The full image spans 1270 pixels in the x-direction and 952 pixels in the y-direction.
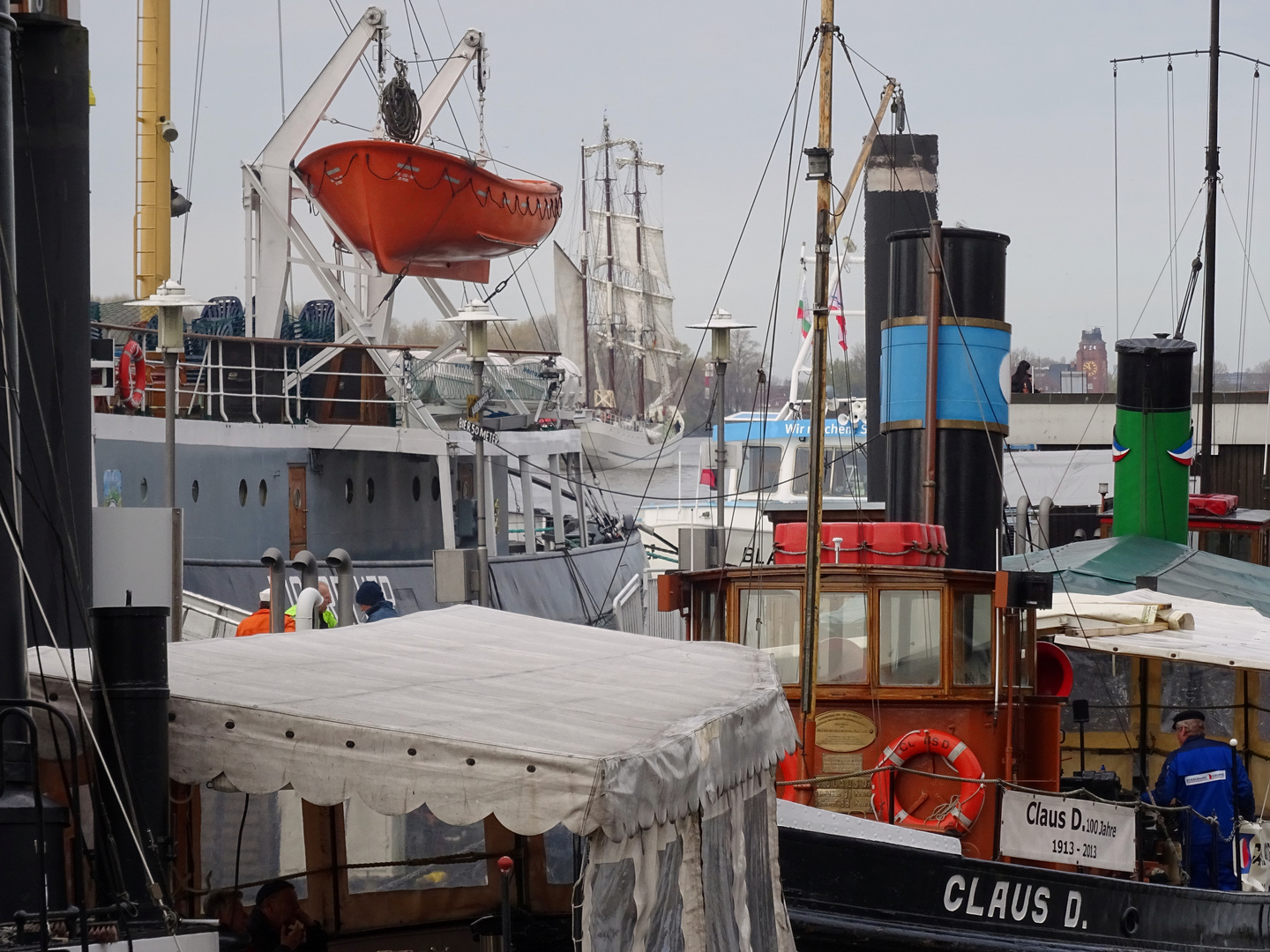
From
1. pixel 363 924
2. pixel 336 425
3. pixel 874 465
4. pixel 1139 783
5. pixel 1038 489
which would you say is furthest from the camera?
pixel 1038 489

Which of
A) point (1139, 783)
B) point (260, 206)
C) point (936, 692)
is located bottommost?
point (1139, 783)

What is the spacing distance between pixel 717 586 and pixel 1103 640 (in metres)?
2.79

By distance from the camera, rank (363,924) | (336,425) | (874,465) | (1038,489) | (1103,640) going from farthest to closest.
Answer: (1038,489) → (336,425) → (874,465) → (1103,640) → (363,924)

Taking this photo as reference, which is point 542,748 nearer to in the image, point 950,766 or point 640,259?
point 950,766

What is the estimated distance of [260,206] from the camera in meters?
22.4

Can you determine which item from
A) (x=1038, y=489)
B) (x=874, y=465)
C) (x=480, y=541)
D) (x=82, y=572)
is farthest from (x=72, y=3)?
(x=1038, y=489)

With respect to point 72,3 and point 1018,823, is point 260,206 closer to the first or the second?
point 72,3

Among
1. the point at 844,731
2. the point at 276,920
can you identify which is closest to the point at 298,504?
the point at 844,731

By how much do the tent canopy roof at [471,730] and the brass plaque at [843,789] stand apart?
2.54 metres

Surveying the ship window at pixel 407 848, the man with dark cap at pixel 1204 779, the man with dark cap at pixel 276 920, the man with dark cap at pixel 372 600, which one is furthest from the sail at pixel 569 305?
the man with dark cap at pixel 276 920

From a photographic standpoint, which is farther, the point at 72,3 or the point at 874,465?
the point at 874,465

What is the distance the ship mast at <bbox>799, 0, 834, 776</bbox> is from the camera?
29.4 feet

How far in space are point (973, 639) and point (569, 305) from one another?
234ft

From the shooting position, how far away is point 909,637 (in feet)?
31.1
